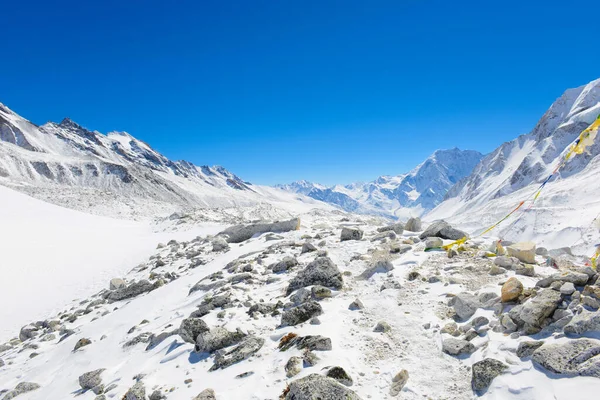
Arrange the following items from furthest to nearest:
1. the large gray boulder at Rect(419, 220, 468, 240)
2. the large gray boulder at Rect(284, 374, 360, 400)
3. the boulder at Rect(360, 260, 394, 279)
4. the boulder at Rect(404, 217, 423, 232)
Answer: the boulder at Rect(404, 217, 423, 232)
the large gray boulder at Rect(419, 220, 468, 240)
the boulder at Rect(360, 260, 394, 279)
the large gray boulder at Rect(284, 374, 360, 400)

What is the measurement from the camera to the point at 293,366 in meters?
6.20

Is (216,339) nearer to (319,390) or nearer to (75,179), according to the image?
(319,390)

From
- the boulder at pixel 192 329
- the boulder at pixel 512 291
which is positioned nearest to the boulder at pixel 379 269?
the boulder at pixel 512 291

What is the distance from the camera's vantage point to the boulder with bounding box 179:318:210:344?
817 centimetres

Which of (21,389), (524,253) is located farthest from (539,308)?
(21,389)

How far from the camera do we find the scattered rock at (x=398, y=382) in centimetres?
552

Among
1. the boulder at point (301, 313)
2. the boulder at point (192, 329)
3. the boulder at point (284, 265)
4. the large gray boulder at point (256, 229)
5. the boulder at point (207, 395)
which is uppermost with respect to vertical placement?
the large gray boulder at point (256, 229)

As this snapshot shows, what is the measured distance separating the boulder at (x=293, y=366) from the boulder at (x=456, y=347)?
2798mm

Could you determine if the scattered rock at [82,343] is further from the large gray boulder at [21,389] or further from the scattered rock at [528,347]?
the scattered rock at [528,347]

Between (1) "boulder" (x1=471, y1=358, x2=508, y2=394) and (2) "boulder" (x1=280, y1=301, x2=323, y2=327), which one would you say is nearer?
(1) "boulder" (x1=471, y1=358, x2=508, y2=394)

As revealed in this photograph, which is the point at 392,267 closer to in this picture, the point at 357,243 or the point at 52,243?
the point at 357,243

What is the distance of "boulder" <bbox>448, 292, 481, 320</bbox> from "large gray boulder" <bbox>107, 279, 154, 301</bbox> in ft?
42.7

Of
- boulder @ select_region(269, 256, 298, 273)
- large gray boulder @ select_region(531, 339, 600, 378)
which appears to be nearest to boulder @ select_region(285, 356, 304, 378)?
large gray boulder @ select_region(531, 339, 600, 378)

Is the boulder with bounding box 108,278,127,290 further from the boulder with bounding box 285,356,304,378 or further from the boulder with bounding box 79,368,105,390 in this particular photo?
the boulder with bounding box 285,356,304,378
